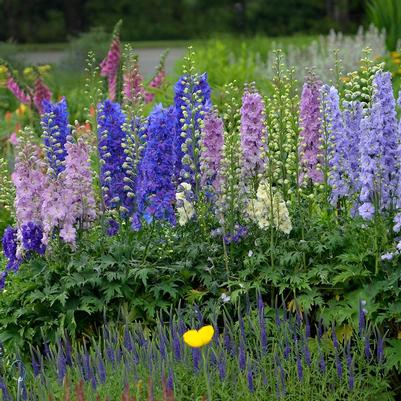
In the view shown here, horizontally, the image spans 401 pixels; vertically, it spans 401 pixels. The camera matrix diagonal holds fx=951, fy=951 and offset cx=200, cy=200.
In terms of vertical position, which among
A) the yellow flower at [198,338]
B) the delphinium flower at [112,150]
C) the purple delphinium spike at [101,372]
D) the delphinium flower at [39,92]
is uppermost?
the delphinium flower at [112,150]

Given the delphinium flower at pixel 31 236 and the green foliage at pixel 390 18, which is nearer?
the delphinium flower at pixel 31 236

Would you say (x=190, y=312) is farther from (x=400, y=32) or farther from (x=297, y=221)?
(x=400, y=32)

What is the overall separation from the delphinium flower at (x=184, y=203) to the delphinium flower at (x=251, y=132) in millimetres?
319

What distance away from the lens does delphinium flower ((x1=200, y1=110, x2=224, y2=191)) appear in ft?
17.7

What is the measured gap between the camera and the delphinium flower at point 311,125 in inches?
218

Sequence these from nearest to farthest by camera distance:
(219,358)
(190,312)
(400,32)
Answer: (219,358), (190,312), (400,32)

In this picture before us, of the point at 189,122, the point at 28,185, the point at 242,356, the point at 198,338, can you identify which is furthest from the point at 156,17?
the point at 198,338

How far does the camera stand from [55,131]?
6055mm

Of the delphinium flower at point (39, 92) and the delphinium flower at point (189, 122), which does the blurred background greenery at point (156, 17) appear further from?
the delphinium flower at point (189, 122)

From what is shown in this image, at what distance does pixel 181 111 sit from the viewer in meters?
5.63

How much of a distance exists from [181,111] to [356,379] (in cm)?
198

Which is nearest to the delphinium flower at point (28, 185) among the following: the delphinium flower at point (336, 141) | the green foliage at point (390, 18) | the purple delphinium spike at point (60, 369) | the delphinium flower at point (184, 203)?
the delphinium flower at point (184, 203)

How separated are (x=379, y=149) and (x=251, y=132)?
2.81 ft

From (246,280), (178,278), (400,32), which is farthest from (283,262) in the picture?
(400,32)
